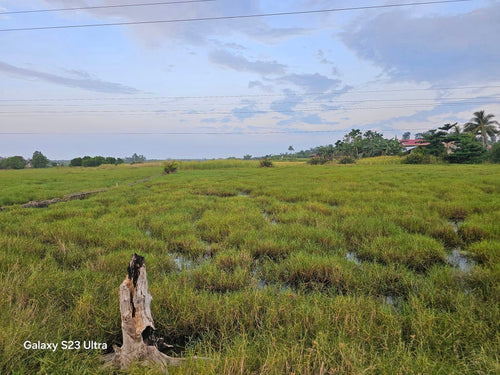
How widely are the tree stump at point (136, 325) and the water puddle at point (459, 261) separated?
370 cm

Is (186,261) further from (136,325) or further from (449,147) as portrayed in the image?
(449,147)

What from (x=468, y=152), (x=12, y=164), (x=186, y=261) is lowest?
(x=186, y=261)

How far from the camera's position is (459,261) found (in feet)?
11.3

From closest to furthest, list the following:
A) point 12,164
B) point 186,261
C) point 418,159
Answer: point 186,261, point 418,159, point 12,164

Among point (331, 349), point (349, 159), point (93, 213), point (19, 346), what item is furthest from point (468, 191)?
point (349, 159)

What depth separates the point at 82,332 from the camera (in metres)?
1.95


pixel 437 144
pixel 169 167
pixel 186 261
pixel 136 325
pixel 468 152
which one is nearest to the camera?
pixel 136 325

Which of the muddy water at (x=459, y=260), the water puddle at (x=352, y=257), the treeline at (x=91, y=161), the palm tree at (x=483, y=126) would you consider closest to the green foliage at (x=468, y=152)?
the palm tree at (x=483, y=126)

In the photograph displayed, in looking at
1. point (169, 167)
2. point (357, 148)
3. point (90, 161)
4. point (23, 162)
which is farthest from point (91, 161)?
point (357, 148)

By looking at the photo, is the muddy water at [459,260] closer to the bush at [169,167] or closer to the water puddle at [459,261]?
the water puddle at [459,261]

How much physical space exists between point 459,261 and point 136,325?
4.25m

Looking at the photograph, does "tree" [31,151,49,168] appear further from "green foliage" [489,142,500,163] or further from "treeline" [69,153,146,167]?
"green foliage" [489,142,500,163]

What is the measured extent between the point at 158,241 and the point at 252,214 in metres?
2.57

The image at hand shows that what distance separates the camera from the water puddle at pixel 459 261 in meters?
3.21
